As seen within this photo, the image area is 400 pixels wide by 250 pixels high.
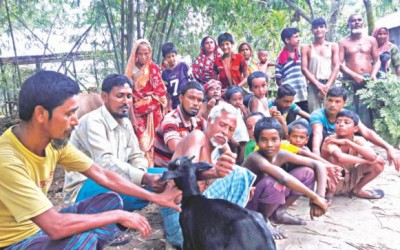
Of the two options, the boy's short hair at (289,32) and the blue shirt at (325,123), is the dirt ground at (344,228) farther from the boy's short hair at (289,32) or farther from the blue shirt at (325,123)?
the boy's short hair at (289,32)

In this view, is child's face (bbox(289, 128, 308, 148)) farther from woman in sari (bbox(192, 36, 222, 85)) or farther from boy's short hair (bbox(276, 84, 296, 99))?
woman in sari (bbox(192, 36, 222, 85))

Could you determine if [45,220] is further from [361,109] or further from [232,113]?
[361,109]

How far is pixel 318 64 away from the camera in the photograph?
652cm

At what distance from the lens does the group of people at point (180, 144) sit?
7.38ft

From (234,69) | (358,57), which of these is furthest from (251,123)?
(358,57)

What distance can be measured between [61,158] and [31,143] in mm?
387

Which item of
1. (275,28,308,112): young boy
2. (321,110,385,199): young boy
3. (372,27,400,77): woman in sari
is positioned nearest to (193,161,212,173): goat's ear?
(321,110,385,199): young boy

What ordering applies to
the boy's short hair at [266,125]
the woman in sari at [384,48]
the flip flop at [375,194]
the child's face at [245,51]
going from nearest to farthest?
the boy's short hair at [266,125], the flip flop at [375,194], the child's face at [245,51], the woman in sari at [384,48]

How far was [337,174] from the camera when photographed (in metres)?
3.85

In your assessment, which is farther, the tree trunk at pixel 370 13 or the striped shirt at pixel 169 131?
the tree trunk at pixel 370 13

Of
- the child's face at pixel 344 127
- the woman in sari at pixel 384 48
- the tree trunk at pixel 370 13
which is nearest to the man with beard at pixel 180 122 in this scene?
the child's face at pixel 344 127

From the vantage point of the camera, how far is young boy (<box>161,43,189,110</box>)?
5.93m

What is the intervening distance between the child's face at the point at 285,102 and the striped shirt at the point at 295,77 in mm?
1240

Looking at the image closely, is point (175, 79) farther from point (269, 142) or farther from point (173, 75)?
point (269, 142)
